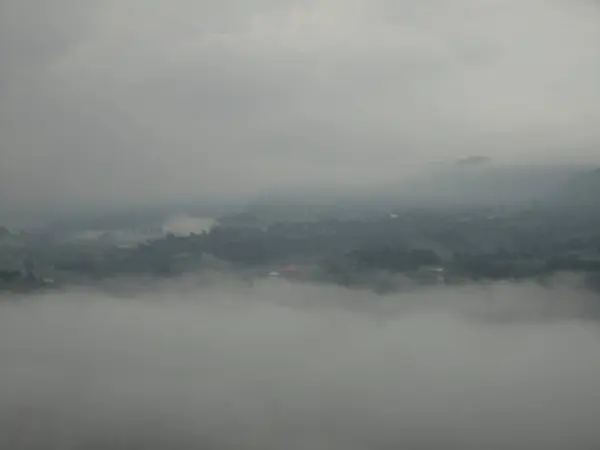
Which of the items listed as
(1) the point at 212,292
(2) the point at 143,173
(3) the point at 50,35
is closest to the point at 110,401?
(1) the point at 212,292

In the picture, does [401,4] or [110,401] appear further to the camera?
[401,4]

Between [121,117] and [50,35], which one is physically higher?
[50,35]

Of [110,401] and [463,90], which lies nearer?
[110,401]

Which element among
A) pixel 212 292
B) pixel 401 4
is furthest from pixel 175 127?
pixel 401 4

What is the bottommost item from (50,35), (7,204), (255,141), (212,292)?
(212,292)

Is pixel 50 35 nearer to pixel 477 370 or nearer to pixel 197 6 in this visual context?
pixel 197 6

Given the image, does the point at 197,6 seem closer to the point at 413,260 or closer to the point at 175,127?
the point at 175,127

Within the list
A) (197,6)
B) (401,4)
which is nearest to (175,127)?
(197,6)

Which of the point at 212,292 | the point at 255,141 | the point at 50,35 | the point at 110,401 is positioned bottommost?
the point at 110,401

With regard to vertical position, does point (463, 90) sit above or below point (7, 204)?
above
